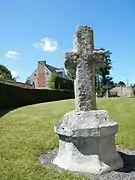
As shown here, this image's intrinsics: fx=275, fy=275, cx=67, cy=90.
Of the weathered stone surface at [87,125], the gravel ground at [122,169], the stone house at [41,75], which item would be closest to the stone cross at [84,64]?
the weathered stone surface at [87,125]

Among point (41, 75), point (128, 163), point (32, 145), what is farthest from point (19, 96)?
point (41, 75)

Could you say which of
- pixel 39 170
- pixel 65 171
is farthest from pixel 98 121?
pixel 39 170

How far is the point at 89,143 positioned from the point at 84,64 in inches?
68.5

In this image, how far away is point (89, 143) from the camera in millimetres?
5629

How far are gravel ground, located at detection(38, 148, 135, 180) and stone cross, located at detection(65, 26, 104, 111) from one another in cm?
144

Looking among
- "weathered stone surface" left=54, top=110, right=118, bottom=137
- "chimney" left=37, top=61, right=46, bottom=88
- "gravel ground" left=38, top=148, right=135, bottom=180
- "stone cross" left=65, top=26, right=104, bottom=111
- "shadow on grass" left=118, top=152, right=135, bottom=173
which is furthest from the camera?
"chimney" left=37, top=61, right=46, bottom=88

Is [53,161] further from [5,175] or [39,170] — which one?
[5,175]

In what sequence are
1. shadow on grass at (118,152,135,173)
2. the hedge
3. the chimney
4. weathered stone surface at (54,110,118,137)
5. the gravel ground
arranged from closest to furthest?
the gravel ground
weathered stone surface at (54,110,118,137)
shadow on grass at (118,152,135,173)
the hedge
the chimney

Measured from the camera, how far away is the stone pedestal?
5.54m

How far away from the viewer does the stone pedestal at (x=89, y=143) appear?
5.54 m

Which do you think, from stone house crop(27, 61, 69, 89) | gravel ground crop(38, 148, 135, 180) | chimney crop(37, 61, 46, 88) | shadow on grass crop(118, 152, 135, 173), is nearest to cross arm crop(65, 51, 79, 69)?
gravel ground crop(38, 148, 135, 180)

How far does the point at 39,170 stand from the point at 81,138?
1.08 meters

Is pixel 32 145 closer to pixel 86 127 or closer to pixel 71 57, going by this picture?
pixel 86 127

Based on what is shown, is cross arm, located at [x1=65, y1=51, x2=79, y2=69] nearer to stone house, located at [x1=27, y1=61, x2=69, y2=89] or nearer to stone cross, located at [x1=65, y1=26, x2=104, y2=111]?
stone cross, located at [x1=65, y1=26, x2=104, y2=111]
